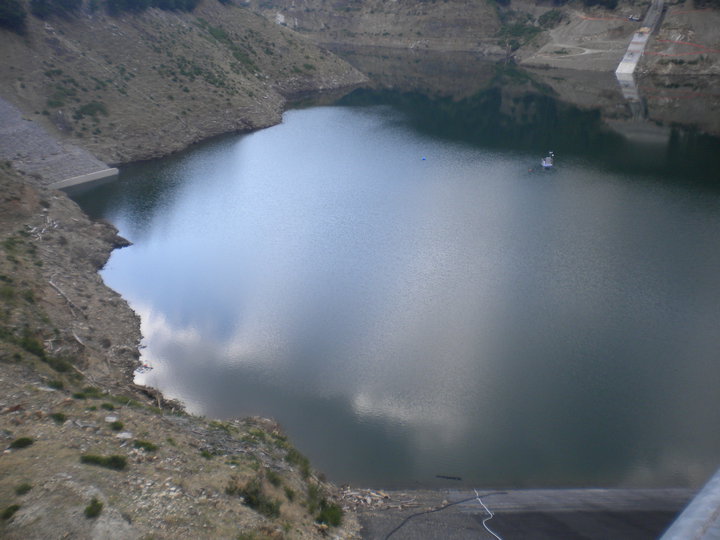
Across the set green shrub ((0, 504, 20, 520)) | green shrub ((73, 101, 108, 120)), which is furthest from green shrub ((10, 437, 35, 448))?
green shrub ((73, 101, 108, 120))

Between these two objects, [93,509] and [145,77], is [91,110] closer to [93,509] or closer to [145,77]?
[145,77]

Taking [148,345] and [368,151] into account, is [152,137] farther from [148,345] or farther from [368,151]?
[148,345]

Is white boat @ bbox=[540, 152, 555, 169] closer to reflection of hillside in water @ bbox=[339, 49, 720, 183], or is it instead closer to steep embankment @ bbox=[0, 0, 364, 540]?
reflection of hillside in water @ bbox=[339, 49, 720, 183]

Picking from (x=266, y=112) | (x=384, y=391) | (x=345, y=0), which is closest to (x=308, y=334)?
(x=384, y=391)

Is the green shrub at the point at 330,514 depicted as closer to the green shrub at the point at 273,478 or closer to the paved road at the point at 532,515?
the paved road at the point at 532,515

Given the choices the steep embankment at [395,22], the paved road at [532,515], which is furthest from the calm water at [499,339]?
the steep embankment at [395,22]

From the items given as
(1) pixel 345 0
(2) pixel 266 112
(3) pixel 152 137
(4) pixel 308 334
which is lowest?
(4) pixel 308 334
